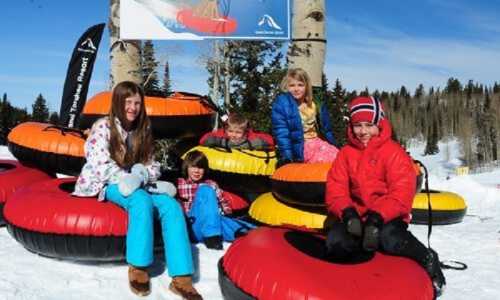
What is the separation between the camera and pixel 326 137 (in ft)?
18.0

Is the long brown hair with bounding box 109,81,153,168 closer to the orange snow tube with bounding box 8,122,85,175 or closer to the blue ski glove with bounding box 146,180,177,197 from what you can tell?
the blue ski glove with bounding box 146,180,177,197

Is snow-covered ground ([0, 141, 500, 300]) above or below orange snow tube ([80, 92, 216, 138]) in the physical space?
below

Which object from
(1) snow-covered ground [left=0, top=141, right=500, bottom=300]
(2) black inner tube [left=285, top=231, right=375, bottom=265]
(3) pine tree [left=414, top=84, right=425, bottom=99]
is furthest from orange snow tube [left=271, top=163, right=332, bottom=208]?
(3) pine tree [left=414, top=84, right=425, bottom=99]

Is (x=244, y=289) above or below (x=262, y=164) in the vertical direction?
below

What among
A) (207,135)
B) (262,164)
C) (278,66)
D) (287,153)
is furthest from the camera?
(278,66)

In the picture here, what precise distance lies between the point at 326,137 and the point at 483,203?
4546mm

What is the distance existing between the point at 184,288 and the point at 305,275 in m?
0.86

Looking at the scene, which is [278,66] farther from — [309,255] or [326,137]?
[309,255]

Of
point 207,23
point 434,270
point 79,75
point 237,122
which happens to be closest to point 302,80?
point 237,122

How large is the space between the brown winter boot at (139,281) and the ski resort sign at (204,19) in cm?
378

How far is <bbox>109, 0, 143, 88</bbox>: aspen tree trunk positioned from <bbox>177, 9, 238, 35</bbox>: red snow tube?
1788 mm

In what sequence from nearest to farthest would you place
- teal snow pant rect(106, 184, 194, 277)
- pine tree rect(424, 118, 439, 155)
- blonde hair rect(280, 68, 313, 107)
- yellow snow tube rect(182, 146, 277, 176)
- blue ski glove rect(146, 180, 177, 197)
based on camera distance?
teal snow pant rect(106, 184, 194, 277)
blue ski glove rect(146, 180, 177, 197)
blonde hair rect(280, 68, 313, 107)
yellow snow tube rect(182, 146, 277, 176)
pine tree rect(424, 118, 439, 155)

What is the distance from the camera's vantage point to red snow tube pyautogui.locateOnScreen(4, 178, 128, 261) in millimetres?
3576

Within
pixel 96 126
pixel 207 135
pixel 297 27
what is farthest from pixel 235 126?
pixel 96 126
